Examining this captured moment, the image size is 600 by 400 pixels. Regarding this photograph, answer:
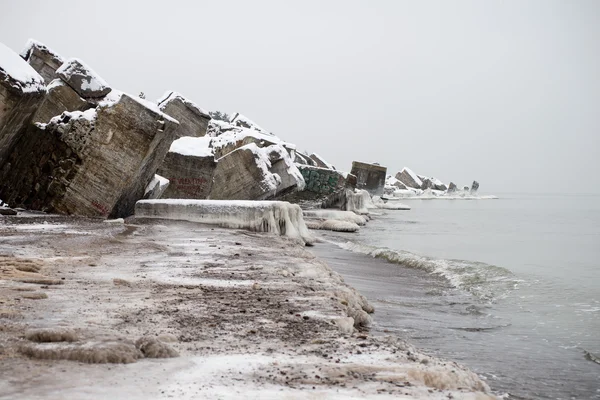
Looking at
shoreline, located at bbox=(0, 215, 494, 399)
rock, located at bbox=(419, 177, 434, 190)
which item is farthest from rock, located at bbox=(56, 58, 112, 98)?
rock, located at bbox=(419, 177, 434, 190)

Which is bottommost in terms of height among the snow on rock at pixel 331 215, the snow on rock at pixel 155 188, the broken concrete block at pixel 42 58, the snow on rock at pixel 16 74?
the snow on rock at pixel 331 215

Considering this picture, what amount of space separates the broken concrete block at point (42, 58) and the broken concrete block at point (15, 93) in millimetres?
5216

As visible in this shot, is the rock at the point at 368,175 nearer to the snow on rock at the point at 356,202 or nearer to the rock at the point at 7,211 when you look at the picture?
the snow on rock at the point at 356,202

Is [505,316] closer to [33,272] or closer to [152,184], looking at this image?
[33,272]

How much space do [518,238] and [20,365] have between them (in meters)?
18.1

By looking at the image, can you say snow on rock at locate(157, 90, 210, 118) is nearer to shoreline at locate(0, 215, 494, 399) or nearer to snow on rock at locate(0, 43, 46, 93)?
snow on rock at locate(0, 43, 46, 93)

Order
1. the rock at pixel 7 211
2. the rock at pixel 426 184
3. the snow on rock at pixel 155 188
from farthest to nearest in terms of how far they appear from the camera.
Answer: the rock at pixel 426 184, the snow on rock at pixel 155 188, the rock at pixel 7 211

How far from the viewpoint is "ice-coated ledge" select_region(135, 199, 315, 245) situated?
1162cm

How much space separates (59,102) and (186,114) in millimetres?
7147

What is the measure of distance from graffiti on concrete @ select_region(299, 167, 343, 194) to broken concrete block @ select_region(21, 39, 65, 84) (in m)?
11.9

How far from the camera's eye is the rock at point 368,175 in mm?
42500

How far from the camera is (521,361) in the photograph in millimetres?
4812

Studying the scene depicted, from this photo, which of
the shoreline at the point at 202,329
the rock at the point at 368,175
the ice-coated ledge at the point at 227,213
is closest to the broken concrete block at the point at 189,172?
the ice-coated ledge at the point at 227,213

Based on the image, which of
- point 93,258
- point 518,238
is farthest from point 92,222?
point 518,238
